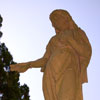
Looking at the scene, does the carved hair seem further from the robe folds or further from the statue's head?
the robe folds

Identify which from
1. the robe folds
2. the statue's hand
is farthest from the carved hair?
the statue's hand

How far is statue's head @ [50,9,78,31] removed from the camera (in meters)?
7.07

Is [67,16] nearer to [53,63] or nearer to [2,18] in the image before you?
[53,63]

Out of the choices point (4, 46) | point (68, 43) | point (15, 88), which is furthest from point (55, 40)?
point (4, 46)

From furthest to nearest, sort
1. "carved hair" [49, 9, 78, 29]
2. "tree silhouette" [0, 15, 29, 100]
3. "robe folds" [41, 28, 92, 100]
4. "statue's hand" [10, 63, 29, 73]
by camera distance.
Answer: "tree silhouette" [0, 15, 29, 100] < "carved hair" [49, 9, 78, 29] < "statue's hand" [10, 63, 29, 73] < "robe folds" [41, 28, 92, 100]

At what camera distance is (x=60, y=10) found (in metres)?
7.13

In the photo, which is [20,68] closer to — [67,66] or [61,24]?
[67,66]

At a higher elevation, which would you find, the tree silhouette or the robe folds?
the tree silhouette

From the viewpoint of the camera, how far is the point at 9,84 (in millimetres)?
21484

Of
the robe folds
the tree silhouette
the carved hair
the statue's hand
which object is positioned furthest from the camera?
the tree silhouette

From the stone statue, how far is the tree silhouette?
14030 millimetres

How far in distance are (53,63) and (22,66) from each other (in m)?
0.63

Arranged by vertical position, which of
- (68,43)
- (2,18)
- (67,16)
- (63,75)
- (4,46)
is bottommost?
(63,75)

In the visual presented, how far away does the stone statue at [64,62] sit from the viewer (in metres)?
6.21
